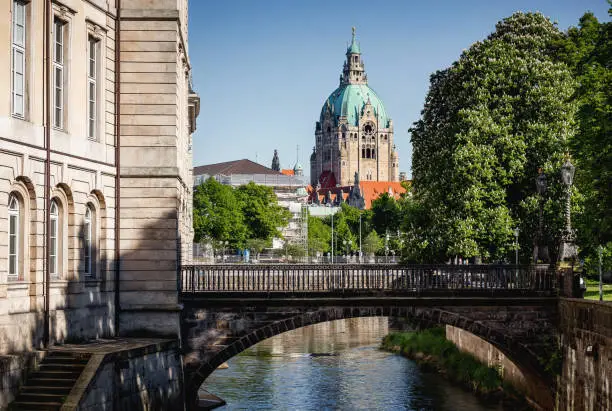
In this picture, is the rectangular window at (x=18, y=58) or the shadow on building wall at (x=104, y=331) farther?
the rectangular window at (x=18, y=58)

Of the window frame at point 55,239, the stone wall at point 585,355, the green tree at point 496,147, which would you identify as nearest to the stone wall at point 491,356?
the green tree at point 496,147

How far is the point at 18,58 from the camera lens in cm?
2608

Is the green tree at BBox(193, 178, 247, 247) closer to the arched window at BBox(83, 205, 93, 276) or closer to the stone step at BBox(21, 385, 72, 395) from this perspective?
the arched window at BBox(83, 205, 93, 276)

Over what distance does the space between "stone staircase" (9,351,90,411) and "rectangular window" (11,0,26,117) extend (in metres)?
5.63

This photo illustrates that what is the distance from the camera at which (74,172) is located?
28.7m

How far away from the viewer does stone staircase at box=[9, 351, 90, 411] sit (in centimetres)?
2383

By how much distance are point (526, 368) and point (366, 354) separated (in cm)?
2424

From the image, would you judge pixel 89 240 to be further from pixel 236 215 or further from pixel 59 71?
pixel 236 215

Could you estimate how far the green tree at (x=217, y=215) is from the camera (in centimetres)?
11169

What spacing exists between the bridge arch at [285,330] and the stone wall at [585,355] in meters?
1.46

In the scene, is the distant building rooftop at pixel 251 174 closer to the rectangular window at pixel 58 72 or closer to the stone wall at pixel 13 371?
the rectangular window at pixel 58 72

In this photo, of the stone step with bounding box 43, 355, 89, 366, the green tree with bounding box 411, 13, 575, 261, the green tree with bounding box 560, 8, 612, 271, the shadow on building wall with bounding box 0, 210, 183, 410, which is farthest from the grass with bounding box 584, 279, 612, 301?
the stone step with bounding box 43, 355, 89, 366

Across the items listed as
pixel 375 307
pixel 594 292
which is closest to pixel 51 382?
pixel 375 307

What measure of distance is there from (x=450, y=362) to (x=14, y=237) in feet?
89.1
